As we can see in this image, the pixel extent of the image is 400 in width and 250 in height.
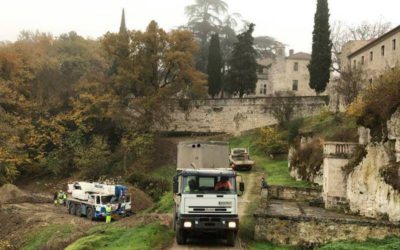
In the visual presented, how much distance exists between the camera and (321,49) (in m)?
54.5

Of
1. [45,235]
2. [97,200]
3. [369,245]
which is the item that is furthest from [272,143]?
[369,245]

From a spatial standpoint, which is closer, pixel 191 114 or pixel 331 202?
pixel 331 202

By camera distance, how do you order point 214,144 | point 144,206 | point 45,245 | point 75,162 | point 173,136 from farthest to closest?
point 173,136, point 75,162, point 144,206, point 45,245, point 214,144

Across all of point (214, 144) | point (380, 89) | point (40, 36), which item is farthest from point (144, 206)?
point (40, 36)

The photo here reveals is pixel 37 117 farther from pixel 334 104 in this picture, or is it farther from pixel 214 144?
pixel 214 144

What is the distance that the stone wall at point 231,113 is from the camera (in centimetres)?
5697

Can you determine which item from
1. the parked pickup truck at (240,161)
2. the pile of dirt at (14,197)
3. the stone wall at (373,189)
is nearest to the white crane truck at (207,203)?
the stone wall at (373,189)

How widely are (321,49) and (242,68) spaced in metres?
9.83

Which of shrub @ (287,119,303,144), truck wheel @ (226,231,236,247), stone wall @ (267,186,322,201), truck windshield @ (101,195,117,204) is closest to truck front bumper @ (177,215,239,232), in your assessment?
truck wheel @ (226,231,236,247)

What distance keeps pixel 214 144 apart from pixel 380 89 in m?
8.34

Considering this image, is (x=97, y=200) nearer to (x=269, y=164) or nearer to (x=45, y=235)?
(x=45, y=235)

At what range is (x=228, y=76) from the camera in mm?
61469

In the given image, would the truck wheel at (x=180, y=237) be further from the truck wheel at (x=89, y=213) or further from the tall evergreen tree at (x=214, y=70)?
the tall evergreen tree at (x=214, y=70)

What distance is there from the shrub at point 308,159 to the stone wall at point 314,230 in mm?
14847
